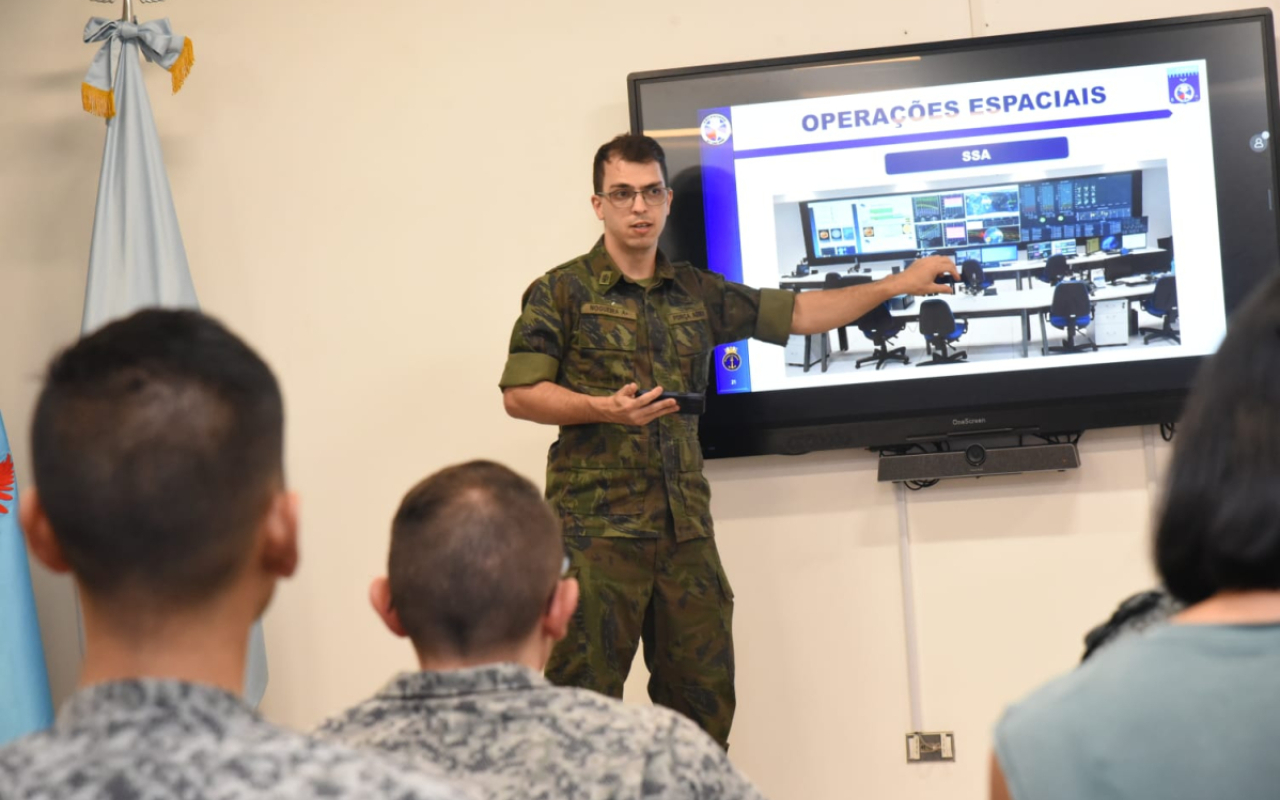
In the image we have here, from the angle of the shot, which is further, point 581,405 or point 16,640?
point 16,640

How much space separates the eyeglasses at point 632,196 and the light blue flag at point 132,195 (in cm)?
131

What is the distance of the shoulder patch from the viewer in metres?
3.03

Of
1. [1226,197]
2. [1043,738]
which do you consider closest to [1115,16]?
[1226,197]

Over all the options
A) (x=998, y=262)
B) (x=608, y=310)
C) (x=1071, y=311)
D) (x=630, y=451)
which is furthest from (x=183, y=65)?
(x=1071, y=311)

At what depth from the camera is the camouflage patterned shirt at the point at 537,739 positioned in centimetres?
124

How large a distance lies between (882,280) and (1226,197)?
101 cm

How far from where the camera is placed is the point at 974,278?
11.3ft

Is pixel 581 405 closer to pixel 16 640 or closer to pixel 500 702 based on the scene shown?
pixel 500 702

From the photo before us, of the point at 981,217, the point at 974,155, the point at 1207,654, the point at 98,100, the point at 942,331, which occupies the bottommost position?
the point at 1207,654

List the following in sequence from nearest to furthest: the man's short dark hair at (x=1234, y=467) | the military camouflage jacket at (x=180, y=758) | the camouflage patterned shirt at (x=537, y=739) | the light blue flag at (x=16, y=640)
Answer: the military camouflage jacket at (x=180, y=758)
the man's short dark hair at (x=1234, y=467)
the camouflage patterned shirt at (x=537, y=739)
the light blue flag at (x=16, y=640)

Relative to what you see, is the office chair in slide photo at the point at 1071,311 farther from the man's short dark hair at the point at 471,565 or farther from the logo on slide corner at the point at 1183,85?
the man's short dark hair at the point at 471,565

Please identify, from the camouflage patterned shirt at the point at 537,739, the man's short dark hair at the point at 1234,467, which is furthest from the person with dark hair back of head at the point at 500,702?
the man's short dark hair at the point at 1234,467

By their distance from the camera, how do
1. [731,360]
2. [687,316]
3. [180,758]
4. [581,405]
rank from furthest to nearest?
[731,360] < [687,316] < [581,405] < [180,758]

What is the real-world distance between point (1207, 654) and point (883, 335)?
268 centimetres
